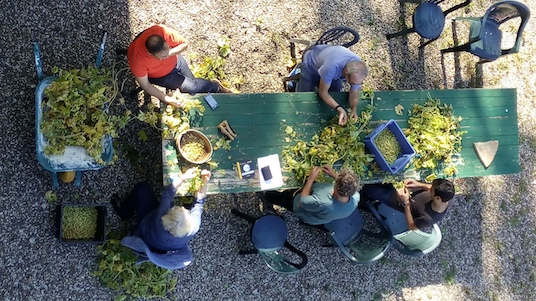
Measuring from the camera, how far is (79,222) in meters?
4.97

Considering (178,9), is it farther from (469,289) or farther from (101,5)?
(469,289)

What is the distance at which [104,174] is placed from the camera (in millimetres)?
5227

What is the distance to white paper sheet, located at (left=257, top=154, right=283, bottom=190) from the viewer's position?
4766 mm

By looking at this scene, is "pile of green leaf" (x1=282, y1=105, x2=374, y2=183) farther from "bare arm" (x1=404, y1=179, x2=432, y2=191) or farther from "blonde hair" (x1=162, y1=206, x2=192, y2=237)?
"blonde hair" (x1=162, y1=206, x2=192, y2=237)

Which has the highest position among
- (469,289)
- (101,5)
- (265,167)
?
(101,5)

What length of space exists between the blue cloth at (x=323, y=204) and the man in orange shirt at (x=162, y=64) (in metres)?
1.54

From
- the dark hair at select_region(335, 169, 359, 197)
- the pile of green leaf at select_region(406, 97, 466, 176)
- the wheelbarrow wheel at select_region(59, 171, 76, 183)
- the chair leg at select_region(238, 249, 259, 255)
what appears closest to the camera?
the dark hair at select_region(335, 169, 359, 197)

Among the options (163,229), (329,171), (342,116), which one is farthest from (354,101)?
(163,229)

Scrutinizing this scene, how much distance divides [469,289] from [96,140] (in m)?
5.06

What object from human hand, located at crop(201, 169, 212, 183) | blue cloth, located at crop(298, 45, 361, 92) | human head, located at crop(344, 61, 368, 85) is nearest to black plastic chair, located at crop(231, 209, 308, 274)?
human hand, located at crop(201, 169, 212, 183)

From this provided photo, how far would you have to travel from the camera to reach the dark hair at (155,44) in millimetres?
4215

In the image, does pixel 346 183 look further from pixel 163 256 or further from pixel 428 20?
pixel 428 20

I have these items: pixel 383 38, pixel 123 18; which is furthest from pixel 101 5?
pixel 383 38

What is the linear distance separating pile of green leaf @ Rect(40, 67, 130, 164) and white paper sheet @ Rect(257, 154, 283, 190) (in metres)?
1.44
